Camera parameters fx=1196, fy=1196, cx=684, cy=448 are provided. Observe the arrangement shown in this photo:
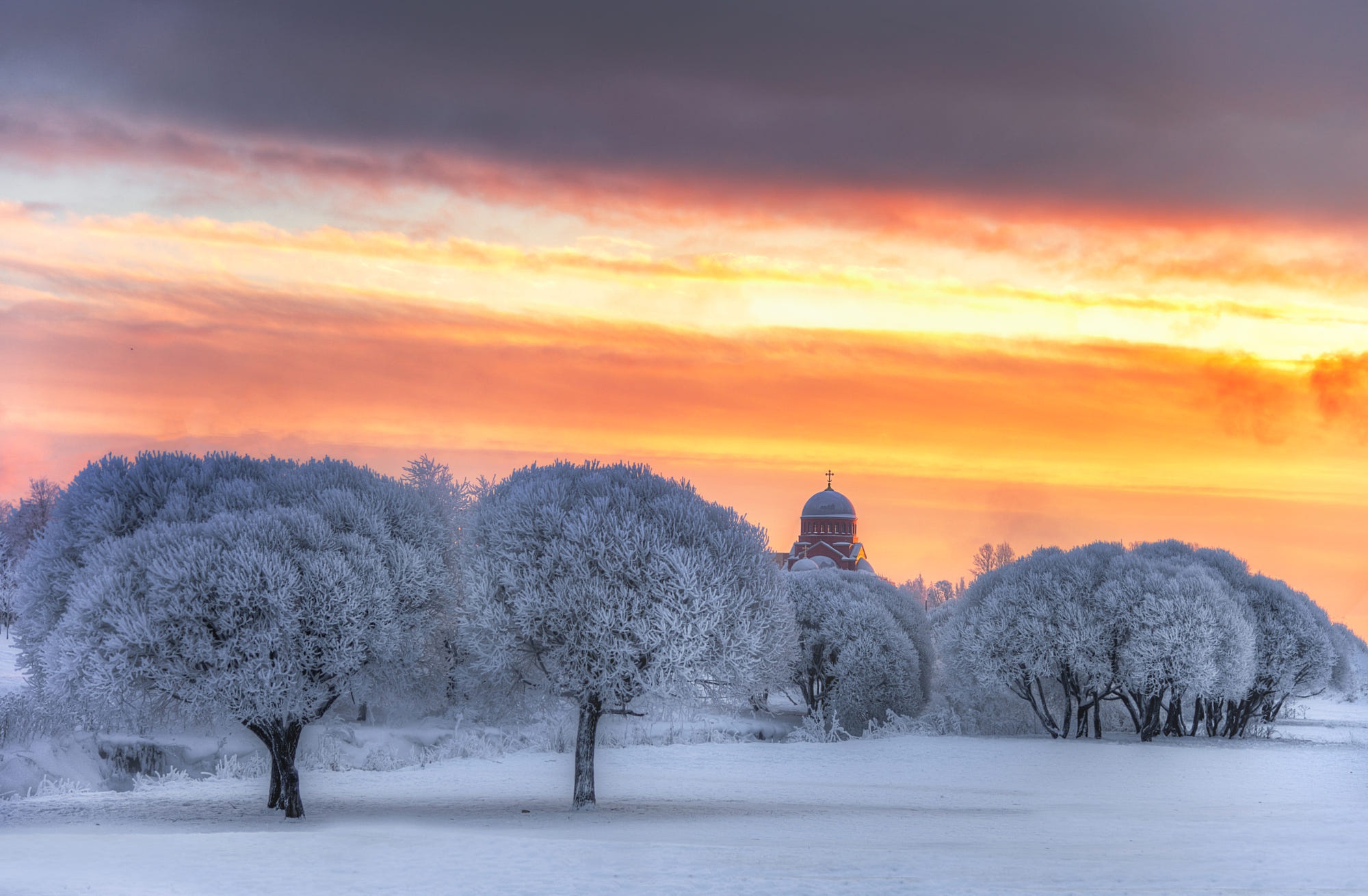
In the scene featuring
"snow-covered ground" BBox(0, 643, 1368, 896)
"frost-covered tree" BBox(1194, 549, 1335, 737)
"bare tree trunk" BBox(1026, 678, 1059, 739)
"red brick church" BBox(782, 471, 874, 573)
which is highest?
"red brick church" BBox(782, 471, 874, 573)

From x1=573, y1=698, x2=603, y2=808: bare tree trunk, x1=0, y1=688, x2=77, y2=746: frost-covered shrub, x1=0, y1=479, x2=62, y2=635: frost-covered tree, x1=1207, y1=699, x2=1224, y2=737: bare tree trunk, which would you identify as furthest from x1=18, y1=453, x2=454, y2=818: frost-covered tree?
x1=1207, y1=699, x2=1224, y2=737: bare tree trunk

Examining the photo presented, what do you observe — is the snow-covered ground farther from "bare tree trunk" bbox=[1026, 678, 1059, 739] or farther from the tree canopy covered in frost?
the tree canopy covered in frost

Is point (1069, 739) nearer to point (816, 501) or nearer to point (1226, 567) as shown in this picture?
point (1226, 567)

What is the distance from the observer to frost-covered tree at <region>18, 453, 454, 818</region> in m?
29.8

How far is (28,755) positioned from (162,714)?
1332 centimetres

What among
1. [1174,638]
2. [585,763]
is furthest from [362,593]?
[1174,638]

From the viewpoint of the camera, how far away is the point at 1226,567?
74625mm

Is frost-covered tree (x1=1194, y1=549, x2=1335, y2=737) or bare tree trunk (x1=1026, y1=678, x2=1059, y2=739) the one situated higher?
frost-covered tree (x1=1194, y1=549, x2=1335, y2=737)

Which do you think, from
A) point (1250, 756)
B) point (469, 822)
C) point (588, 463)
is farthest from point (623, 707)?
point (1250, 756)

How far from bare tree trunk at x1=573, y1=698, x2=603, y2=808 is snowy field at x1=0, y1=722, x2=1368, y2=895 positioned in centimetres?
69

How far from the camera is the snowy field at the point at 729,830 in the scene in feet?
74.8

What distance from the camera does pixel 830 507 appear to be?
142500 mm

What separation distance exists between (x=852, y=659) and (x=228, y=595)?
1745 inches

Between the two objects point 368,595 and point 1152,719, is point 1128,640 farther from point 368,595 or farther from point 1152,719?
point 368,595
